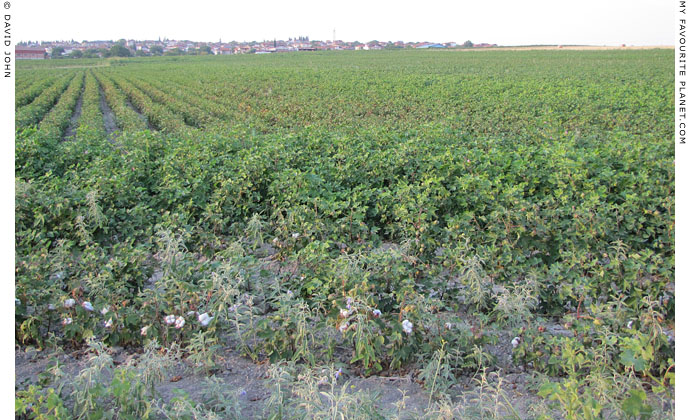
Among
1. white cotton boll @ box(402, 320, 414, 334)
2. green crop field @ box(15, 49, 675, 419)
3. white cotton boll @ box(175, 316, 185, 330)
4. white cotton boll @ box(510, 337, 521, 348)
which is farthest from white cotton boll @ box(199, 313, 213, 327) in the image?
white cotton boll @ box(510, 337, 521, 348)

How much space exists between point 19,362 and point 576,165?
5110 millimetres

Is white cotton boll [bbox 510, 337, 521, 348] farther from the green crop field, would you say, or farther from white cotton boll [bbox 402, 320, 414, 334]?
white cotton boll [bbox 402, 320, 414, 334]

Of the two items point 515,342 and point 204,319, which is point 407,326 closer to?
point 515,342

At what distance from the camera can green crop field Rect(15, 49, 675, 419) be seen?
2.63 metres

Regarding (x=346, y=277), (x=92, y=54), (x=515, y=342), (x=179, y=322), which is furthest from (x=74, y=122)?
(x=92, y=54)

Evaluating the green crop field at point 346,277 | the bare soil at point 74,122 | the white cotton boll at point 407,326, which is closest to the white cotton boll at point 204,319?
the green crop field at point 346,277

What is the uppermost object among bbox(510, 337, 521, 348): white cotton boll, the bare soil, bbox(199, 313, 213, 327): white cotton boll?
the bare soil

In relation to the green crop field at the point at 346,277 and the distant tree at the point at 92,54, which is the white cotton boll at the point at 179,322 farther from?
the distant tree at the point at 92,54

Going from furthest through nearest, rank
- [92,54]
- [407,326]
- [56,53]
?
[92,54] < [56,53] < [407,326]

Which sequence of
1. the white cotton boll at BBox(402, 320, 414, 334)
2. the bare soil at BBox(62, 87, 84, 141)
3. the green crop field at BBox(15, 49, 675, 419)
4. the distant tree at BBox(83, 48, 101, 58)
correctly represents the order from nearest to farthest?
the green crop field at BBox(15, 49, 675, 419), the white cotton boll at BBox(402, 320, 414, 334), the bare soil at BBox(62, 87, 84, 141), the distant tree at BBox(83, 48, 101, 58)

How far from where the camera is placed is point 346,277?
3.32 metres

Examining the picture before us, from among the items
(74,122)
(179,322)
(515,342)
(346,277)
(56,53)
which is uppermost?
(56,53)

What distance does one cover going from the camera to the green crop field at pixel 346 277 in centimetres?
263
